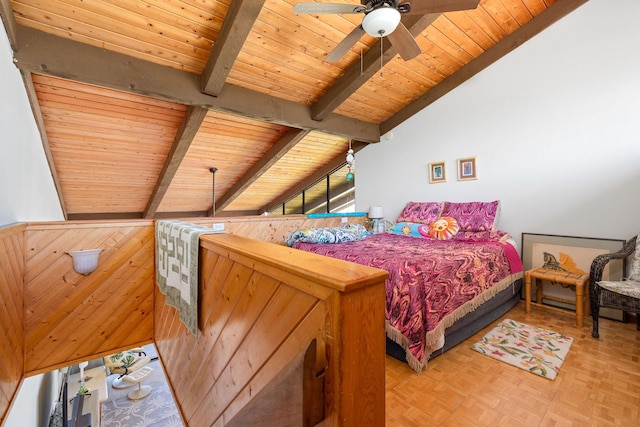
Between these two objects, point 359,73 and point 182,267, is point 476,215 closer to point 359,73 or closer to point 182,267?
point 359,73

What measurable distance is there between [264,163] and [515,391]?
4144 mm

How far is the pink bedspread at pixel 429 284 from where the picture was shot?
6.03 feet

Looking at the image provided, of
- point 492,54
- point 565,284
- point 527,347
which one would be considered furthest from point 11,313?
point 492,54

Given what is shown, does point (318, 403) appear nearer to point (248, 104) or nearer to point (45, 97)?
point (248, 104)

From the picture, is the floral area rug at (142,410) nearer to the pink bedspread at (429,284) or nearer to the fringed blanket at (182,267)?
the fringed blanket at (182,267)

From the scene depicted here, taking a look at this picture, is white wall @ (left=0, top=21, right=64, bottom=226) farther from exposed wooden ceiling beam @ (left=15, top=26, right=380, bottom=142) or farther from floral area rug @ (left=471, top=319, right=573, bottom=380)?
floral area rug @ (left=471, top=319, right=573, bottom=380)

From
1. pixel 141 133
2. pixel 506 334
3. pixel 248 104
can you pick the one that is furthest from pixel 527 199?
pixel 141 133

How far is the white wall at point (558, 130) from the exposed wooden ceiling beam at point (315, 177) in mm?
1406

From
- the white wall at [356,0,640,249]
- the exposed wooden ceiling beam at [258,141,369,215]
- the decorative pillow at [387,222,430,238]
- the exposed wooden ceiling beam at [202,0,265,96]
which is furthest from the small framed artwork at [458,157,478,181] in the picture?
the exposed wooden ceiling beam at [202,0,265,96]

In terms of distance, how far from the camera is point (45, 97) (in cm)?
277

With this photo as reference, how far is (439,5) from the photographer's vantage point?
1926 millimetres

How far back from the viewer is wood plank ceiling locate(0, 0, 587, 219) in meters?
2.29

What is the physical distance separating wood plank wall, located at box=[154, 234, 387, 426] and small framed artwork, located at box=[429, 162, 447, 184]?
3.48 m

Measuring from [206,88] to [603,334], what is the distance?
14.3 feet
